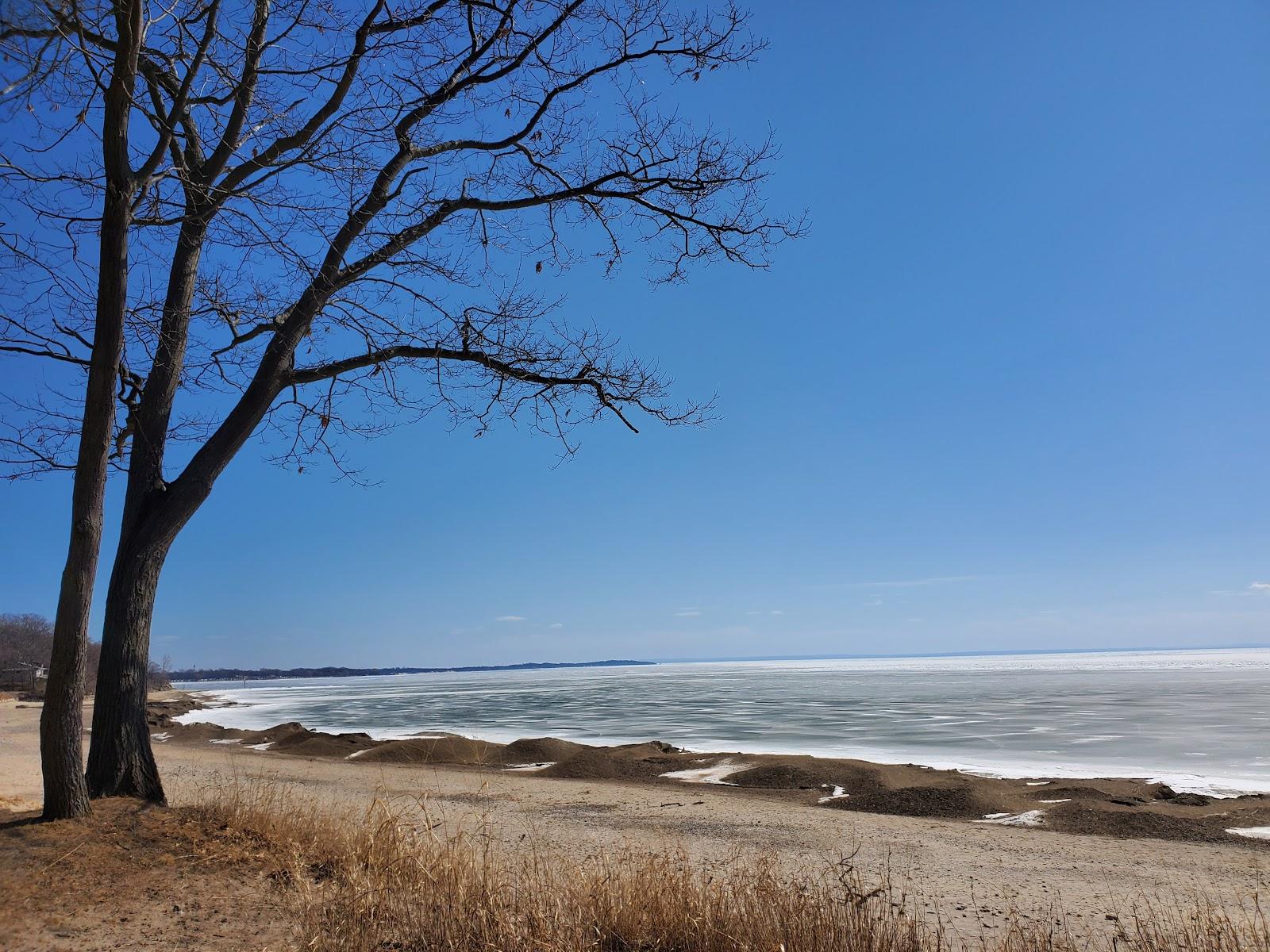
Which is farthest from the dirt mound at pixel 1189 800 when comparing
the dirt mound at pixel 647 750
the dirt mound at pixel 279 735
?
the dirt mound at pixel 279 735

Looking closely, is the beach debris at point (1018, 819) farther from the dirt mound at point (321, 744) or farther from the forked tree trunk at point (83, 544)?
the dirt mound at point (321, 744)

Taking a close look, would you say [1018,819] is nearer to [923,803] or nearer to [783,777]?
[923,803]

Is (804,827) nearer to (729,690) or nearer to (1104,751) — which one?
(1104,751)

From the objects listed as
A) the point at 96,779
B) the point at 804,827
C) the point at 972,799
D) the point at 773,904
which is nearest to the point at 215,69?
the point at 96,779

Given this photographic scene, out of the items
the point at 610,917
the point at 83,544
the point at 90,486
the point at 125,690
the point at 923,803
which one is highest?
the point at 90,486

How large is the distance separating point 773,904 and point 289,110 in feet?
25.6

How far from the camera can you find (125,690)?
7727 mm

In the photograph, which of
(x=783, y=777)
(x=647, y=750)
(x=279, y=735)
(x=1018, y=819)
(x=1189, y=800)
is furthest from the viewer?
(x=279, y=735)

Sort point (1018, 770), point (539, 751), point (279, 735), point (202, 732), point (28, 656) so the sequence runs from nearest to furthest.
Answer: point (1018, 770), point (539, 751), point (279, 735), point (202, 732), point (28, 656)

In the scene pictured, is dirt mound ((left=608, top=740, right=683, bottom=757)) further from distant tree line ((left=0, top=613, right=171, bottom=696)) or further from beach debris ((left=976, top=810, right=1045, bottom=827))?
distant tree line ((left=0, top=613, right=171, bottom=696))

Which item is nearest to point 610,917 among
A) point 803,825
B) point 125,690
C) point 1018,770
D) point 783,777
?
point 125,690

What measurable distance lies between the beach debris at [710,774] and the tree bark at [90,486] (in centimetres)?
1088

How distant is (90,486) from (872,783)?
11788mm

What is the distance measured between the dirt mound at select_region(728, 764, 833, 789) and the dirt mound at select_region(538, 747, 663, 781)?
1.87 meters
